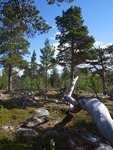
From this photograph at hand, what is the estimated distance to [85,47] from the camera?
42.9ft

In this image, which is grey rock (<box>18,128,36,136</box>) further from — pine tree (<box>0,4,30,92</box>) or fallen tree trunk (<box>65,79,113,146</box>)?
pine tree (<box>0,4,30,92</box>)

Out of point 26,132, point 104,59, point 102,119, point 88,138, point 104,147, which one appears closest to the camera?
point 102,119

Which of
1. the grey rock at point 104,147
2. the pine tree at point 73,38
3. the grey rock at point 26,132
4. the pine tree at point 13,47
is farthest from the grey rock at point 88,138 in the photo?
the pine tree at point 13,47

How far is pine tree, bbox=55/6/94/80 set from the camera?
1303 cm

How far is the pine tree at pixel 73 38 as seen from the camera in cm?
1303

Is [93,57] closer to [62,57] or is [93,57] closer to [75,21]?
[62,57]

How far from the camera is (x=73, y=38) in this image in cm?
1381

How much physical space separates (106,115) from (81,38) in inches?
497

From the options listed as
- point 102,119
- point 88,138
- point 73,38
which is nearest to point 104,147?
point 88,138

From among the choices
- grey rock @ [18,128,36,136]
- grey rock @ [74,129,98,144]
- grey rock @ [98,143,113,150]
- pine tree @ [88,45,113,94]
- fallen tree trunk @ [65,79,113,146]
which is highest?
pine tree @ [88,45,113,94]

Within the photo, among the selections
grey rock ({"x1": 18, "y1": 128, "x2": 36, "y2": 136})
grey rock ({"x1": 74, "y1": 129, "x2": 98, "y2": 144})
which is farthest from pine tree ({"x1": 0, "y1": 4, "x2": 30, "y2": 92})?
grey rock ({"x1": 74, "y1": 129, "x2": 98, "y2": 144})

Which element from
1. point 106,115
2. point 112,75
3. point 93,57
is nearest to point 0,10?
point 106,115

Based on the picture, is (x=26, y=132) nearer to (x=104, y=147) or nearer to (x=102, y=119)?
(x=104, y=147)

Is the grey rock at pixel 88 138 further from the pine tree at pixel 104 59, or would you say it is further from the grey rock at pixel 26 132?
the pine tree at pixel 104 59
